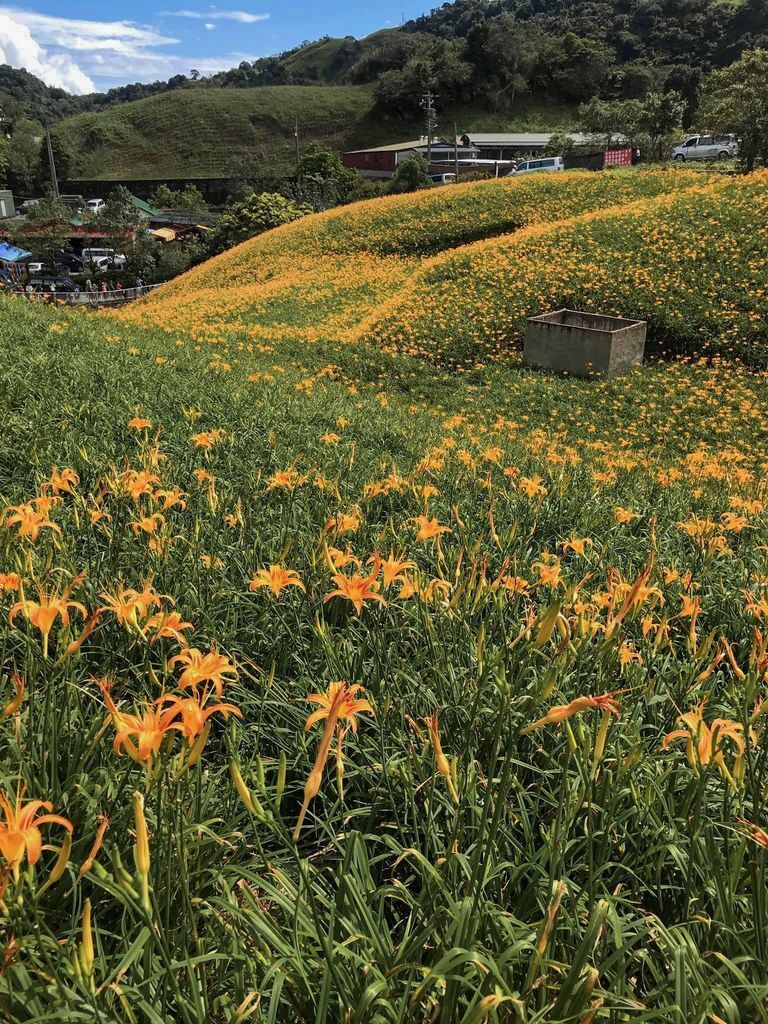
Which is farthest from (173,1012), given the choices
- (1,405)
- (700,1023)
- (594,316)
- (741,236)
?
(741,236)

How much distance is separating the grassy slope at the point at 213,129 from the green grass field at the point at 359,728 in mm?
75591

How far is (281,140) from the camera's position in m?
77.3

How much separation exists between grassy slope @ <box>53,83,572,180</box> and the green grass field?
248 ft

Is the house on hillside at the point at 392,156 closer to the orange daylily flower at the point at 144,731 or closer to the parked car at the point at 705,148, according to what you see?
the parked car at the point at 705,148

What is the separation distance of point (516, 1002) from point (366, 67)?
4050 inches

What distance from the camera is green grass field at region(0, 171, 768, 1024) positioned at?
0.84m

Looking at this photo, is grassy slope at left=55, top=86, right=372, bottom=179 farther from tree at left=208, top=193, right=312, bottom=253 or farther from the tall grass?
the tall grass

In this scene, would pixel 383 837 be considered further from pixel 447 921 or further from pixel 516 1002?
pixel 516 1002

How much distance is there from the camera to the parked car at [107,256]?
3528cm

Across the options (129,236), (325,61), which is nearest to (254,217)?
(129,236)

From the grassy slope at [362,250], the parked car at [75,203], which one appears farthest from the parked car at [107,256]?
the grassy slope at [362,250]

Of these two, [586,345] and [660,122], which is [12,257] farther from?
[586,345]

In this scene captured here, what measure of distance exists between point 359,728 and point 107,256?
42.3 meters

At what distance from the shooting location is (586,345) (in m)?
8.88
